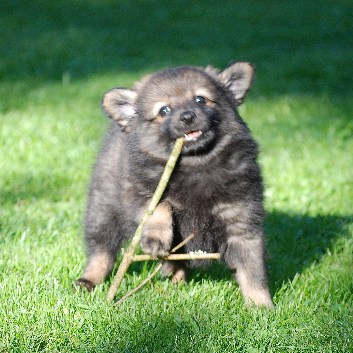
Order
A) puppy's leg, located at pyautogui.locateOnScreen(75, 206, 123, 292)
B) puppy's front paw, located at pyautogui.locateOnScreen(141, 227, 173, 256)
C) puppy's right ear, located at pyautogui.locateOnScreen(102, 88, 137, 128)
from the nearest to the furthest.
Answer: puppy's front paw, located at pyautogui.locateOnScreen(141, 227, 173, 256) < puppy's right ear, located at pyautogui.locateOnScreen(102, 88, 137, 128) < puppy's leg, located at pyautogui.locateOnScreen(75, 206, 123, 292)

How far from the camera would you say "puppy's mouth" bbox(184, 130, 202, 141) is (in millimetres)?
3840

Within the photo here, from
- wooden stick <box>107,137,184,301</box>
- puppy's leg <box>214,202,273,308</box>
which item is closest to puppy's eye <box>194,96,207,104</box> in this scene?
wooden stick <box>107,137,184,301</box>

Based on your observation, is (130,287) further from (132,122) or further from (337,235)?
(337,235)

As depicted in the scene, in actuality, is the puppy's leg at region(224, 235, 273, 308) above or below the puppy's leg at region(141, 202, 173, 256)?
below

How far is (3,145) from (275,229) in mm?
2763

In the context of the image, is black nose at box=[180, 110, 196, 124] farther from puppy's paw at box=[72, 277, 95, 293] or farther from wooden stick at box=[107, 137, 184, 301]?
puppy's paw at box=[72, 277, 95, 293]

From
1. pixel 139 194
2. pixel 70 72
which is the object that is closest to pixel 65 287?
pixel 139 194

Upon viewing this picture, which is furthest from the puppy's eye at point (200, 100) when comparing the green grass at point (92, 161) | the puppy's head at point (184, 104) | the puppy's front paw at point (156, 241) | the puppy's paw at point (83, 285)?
the puppy's paw at point (83, 285)

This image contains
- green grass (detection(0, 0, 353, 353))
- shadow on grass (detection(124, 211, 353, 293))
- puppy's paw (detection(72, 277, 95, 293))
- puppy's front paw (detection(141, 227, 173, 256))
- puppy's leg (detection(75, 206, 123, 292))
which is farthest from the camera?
shadow on grass (detection(124, 211, 353, 293))

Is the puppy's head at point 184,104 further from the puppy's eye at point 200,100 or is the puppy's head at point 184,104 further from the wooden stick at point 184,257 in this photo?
the wooden stick at point 184,257

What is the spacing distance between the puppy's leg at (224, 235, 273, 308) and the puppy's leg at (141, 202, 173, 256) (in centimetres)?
36

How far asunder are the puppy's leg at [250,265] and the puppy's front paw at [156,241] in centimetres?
38

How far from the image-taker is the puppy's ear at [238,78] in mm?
4254

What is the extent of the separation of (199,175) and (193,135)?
8.5 inches
